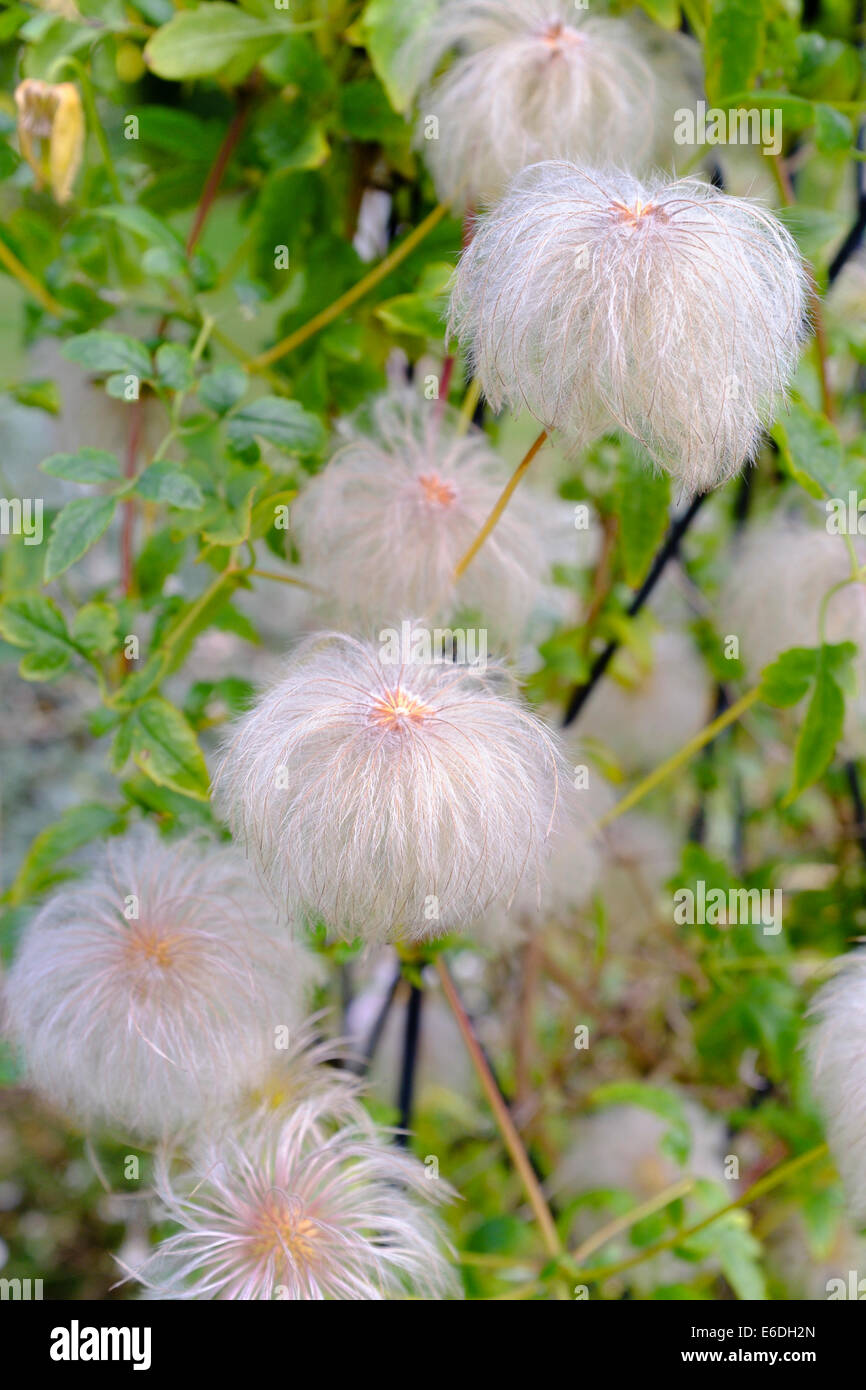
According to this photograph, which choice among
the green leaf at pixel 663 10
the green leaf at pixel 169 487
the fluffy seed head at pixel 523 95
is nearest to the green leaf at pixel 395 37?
the fluffy seed head at pixel 523 95

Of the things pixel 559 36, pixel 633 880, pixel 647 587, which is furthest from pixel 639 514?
pixel 633 880

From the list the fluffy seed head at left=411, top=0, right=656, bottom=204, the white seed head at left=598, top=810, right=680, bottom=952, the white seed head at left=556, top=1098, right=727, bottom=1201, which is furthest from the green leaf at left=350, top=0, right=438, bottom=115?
the white seed head at left=556, top=1098, right=727, bottom=1201

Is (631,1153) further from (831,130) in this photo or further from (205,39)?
(205,39)

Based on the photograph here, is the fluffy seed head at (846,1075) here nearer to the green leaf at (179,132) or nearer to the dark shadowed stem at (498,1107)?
the dark shadowed stem at (498,1107)

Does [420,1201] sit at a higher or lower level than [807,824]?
lower

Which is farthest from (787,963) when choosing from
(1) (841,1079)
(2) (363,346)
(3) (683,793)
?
(2) (363,346)

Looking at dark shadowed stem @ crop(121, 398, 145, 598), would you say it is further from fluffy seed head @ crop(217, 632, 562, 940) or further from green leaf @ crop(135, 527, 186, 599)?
fluffy seed head @ crop(217, 632, 562, 940)
